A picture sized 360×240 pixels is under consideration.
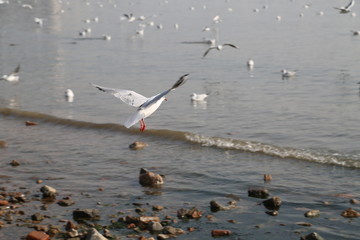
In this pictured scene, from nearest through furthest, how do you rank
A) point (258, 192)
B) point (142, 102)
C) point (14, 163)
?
point (142, 102), point (258, 192), point (14, 163)

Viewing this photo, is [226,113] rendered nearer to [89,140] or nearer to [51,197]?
[89,140]

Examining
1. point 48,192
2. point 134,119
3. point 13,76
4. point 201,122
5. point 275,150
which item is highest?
point 13,76

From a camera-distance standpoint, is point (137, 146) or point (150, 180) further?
point (137, 146)

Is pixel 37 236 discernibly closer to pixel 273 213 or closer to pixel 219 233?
pixel 219 233

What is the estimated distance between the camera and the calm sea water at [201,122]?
933 cm

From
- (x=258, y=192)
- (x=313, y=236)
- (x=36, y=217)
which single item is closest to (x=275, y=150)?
(x=258, y=192)

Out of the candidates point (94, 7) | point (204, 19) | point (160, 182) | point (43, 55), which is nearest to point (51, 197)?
point (160, 182)

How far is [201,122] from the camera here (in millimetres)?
14992

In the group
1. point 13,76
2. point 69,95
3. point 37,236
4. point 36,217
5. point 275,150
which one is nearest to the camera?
point 37,236

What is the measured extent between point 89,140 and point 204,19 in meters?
31.2

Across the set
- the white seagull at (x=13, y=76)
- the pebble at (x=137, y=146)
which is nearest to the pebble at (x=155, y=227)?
the pebble at (x=137, y=146)

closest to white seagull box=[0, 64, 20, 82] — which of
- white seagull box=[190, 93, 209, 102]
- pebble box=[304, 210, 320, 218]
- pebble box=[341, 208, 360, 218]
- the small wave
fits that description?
the small wave

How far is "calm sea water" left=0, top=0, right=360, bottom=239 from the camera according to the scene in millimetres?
9328

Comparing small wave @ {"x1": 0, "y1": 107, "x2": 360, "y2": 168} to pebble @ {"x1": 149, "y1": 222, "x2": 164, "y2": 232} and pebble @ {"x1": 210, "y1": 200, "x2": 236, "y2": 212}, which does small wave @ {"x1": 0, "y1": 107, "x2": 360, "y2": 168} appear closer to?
pebble @ {"x1": 210, "y1": 200, "x2": 236, "y2": 212}
